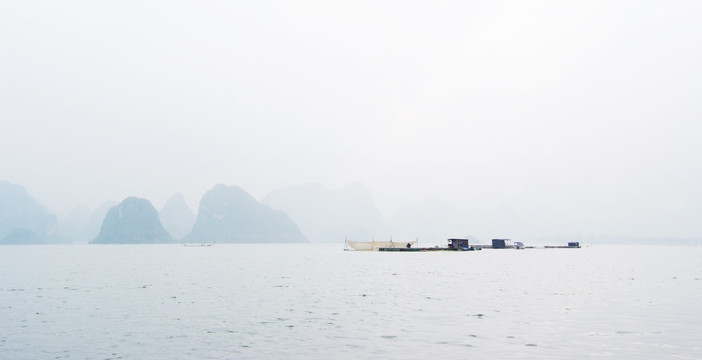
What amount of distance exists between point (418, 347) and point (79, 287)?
52.4m

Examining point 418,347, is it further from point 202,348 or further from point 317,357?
point 202,348

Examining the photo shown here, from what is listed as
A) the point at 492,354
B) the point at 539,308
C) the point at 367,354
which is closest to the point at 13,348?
the point at 367,354

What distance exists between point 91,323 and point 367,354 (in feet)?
68.4

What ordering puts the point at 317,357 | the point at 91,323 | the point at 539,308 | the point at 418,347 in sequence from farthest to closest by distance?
the point at 539,308 < the point at 91,323 < the point at 418,347 < the point at 317,357

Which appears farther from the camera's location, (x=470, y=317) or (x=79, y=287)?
(x=79, y=287)

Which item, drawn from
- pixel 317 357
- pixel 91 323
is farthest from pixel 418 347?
pixel 91 323

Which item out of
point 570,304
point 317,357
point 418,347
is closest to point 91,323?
point 317,357

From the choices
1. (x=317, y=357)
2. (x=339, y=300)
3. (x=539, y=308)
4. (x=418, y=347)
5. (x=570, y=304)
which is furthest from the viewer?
(x=339, y=300)

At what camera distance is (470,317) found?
38.8 metres

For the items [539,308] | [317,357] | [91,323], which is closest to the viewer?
[317,357]

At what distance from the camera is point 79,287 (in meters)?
66.4

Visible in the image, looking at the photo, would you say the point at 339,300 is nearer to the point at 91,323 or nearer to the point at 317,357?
the point at 91,323

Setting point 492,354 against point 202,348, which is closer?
point 492,354

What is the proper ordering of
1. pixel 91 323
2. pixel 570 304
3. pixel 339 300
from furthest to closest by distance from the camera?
pixel 339 300, pixel 570 304, pixel 91 323
